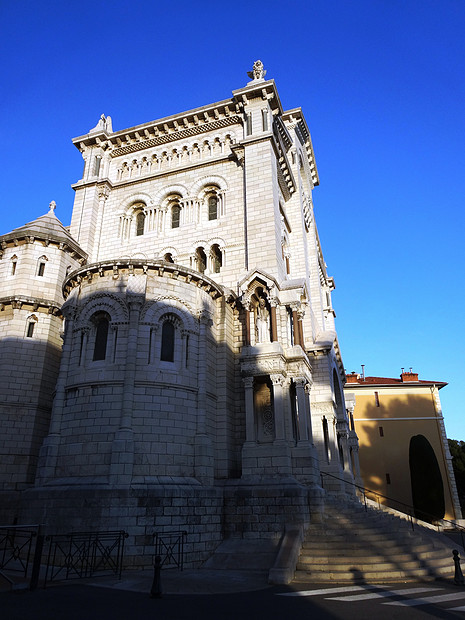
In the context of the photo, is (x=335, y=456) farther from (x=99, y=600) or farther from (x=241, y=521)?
(x=99, y=600)

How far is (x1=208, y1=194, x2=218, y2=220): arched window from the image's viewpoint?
2728 cm

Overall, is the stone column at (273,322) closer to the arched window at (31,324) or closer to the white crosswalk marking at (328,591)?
the white crosswalk marking at (328,591)

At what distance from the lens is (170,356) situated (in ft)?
61.9

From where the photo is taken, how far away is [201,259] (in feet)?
86.8

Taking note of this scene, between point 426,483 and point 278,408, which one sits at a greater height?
point 278,408

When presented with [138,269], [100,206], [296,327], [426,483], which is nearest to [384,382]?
[426,483]

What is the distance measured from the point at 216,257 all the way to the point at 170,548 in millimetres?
15766

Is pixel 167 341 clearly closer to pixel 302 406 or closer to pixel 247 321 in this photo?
pixel 247 321

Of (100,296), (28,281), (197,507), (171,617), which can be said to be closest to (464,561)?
(197,507)

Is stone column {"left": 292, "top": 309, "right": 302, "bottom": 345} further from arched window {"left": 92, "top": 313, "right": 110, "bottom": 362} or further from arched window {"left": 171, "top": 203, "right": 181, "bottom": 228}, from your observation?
arched window {"left": 171, "top": 203, "right": 181, "bottom": 228}

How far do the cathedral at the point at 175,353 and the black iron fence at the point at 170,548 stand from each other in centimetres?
33

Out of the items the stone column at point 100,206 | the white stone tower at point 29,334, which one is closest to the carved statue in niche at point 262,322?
the white stone tower at point 29,334

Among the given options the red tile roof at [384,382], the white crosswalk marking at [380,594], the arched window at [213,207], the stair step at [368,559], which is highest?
the arched window at [213,207]

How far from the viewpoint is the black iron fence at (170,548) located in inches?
587
